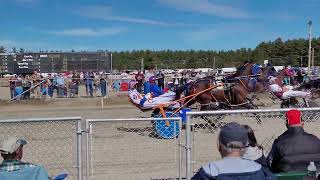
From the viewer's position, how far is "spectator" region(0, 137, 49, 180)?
4.70 metres

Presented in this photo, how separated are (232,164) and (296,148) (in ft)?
6.40

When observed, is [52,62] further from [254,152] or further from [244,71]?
[254,152]

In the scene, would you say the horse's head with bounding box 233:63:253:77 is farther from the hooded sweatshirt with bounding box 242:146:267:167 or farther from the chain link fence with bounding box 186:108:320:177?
the hooded sweatshirt with bounding box 242:146:267:167

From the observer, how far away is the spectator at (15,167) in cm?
470

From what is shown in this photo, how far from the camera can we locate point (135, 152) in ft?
37.3

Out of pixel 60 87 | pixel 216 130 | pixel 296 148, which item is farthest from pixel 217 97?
pixel 60 87

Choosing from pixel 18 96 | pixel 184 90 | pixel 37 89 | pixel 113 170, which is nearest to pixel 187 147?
pixel 113 170

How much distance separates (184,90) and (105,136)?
400 centimetres

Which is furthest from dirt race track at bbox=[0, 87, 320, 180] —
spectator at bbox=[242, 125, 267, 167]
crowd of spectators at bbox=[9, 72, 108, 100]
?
crowd of spectators at bbox=[9, 72, 108, 100]

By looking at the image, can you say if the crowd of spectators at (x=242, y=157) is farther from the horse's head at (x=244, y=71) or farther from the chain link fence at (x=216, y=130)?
the horse's head at (x=244, y=71)

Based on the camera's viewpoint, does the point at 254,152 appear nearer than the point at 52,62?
Yes

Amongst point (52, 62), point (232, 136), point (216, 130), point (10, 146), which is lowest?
point (216, 130)

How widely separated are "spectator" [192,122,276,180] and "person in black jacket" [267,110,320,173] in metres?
1.67

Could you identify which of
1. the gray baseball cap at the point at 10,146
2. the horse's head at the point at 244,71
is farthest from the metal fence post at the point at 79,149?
the horse's head at the point at 244,71
